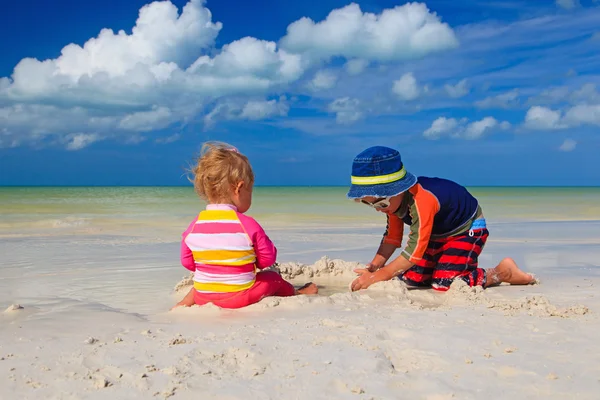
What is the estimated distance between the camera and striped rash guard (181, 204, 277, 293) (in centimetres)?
312

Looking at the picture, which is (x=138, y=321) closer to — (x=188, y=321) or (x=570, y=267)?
(x=188, y=321)

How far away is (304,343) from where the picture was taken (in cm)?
229

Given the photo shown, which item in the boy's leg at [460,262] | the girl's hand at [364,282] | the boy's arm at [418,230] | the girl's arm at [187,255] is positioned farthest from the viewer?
the boy's leg at [460,262]

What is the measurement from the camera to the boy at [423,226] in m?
3.53

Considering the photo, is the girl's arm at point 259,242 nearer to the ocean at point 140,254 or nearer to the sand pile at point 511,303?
the ocean at point 140,254

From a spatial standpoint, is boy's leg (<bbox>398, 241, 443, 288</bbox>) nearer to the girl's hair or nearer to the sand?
the sand

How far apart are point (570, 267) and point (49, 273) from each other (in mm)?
4656

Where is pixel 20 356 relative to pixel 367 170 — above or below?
below

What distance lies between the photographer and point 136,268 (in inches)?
196

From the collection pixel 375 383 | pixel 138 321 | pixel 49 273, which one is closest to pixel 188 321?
pixel 138 321

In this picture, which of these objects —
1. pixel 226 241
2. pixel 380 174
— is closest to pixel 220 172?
pixel 226 241

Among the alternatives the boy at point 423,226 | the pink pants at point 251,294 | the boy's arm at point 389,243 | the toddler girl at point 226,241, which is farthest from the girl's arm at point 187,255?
the boy's arm at point 389,243

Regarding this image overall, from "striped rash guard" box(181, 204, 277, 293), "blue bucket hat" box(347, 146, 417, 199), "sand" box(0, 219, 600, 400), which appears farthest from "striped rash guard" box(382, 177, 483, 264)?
"striped rash guard" box(181, 204, 277, 293)

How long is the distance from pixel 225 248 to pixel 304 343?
100cm
